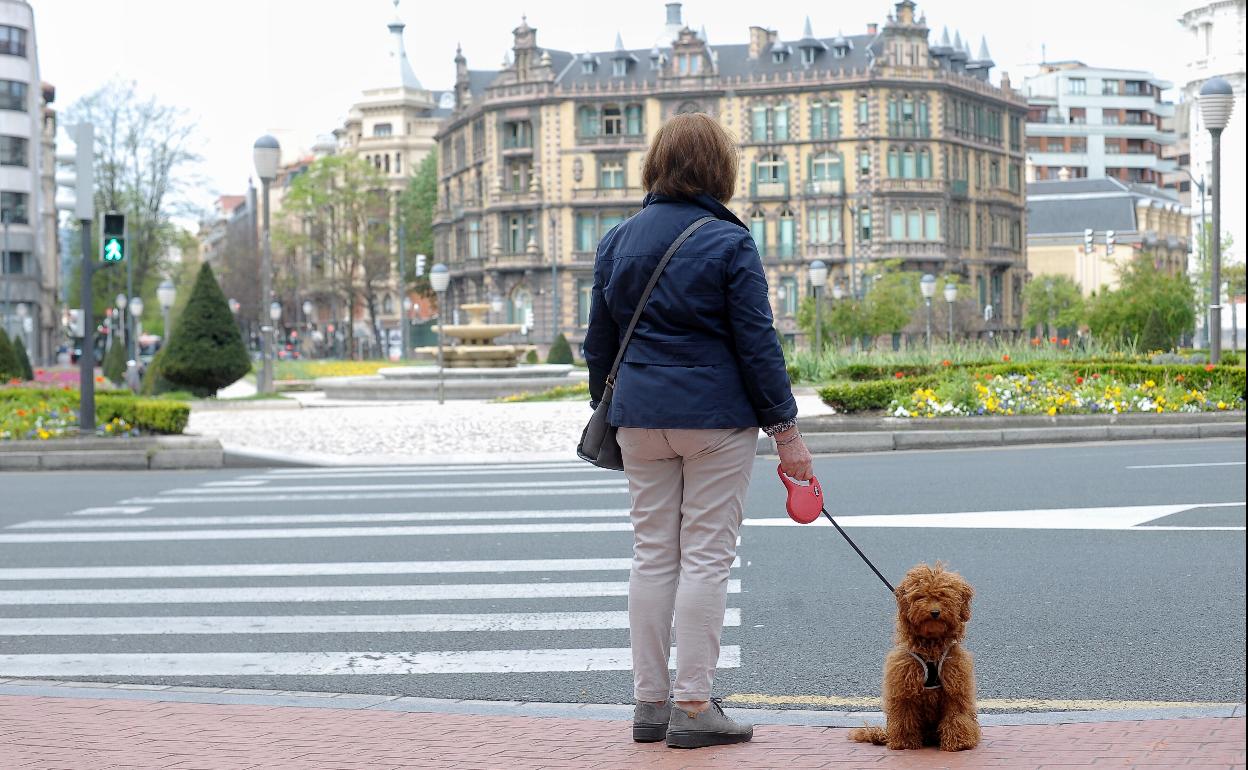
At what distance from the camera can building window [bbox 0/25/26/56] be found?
274 ft

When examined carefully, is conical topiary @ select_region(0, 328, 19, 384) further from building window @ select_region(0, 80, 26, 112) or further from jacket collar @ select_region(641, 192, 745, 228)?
building window @ select_region(0, 80, 26, 112)

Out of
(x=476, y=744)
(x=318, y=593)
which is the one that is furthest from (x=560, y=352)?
(x=476, y=744)

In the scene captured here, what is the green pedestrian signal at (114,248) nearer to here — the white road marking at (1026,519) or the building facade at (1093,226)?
the white road marking at (1026,519)

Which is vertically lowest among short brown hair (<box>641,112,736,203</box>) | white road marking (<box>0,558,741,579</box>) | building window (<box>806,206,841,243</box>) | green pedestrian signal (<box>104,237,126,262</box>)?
white road marking (<box>0,558,741,579</box>)

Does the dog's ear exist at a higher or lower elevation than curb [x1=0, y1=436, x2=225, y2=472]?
higher

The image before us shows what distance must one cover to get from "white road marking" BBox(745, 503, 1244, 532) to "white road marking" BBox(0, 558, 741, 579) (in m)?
2.02

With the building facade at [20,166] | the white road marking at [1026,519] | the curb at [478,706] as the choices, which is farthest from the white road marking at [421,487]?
the building facade at [20,166]

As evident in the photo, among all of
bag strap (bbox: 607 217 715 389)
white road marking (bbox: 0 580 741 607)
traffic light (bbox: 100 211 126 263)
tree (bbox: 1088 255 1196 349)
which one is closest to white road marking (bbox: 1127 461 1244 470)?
white road marking (bbox: 0 580 741 607)

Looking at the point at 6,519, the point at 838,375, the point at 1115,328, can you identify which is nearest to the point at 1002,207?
the point at 1115,328

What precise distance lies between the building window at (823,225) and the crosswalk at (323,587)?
74142 millimetres

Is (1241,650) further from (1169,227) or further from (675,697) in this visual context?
(1169,227)

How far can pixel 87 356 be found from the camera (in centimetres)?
2023

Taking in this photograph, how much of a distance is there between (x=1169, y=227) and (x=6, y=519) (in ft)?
390

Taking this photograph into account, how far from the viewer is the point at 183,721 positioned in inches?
245
